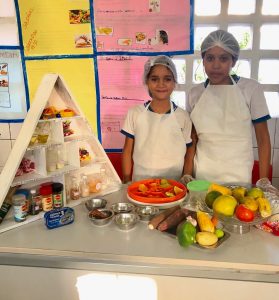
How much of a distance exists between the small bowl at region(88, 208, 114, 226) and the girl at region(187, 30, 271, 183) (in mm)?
730

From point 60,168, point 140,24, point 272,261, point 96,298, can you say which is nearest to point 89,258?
point 96,298

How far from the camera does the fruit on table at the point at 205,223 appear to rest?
3.42 ft

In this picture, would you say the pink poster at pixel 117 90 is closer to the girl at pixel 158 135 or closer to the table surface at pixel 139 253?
the girl at pixel 158 135

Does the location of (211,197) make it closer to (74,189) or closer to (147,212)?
(147,212)

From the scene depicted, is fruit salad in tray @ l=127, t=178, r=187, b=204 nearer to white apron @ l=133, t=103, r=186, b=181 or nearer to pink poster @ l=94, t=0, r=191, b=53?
white apron @ l=133, t=103, r=186, b=181

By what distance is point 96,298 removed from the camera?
109 cm

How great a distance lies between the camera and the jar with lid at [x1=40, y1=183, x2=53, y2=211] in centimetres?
125

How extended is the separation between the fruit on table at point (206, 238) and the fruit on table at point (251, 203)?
18 cm

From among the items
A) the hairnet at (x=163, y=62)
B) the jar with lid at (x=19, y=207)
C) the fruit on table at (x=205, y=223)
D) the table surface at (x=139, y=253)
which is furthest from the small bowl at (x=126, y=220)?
the hairnet at (x=163, y=62)

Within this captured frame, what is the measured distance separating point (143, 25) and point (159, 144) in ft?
3.02

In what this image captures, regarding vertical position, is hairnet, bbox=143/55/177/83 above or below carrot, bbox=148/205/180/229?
above

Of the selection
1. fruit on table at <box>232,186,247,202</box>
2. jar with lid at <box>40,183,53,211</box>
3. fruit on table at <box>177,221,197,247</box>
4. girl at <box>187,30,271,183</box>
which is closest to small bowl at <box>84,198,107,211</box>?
jar with lid at <box>40,183,53,211</box>

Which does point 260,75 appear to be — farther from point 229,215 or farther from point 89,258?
point 89,258

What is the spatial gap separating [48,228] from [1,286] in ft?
0.84
